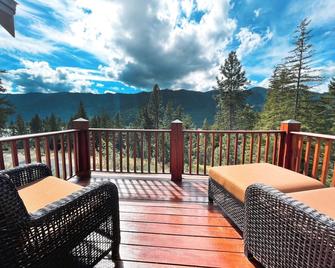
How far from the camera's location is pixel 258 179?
182 centimetres

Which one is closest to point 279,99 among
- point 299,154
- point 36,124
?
point 299,154

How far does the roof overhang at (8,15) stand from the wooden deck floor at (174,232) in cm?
235

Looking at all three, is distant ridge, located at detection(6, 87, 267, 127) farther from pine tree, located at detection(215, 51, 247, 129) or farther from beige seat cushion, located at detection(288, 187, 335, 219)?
beige seat cushion, located at detection(288, 187, 335, 219)

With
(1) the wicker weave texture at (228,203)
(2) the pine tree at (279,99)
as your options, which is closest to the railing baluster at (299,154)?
(1) the wicker weave texture at (228,203)

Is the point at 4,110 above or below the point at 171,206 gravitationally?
above

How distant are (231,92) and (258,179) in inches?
727

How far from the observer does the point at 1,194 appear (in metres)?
0.78

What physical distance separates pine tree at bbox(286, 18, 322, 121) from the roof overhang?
17361 mm

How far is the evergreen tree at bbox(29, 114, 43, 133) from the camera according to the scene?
2114cm

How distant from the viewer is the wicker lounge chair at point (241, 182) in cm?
170

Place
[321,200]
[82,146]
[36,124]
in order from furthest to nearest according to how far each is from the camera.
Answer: [36,124] → [82,146] → [321,200]

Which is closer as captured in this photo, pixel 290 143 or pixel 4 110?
pixel 290 143

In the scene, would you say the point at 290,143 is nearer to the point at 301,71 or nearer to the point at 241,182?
the point at 241,182

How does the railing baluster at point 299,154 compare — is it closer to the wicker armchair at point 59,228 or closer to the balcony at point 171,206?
the balcony at point 171,206
